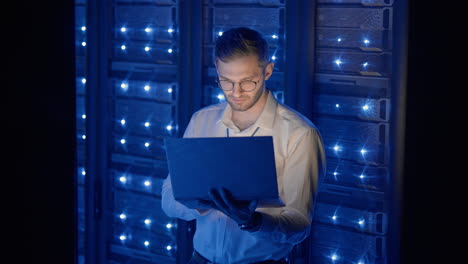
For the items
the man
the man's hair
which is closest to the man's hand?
the man

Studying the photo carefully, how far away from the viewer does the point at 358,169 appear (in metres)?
2.66

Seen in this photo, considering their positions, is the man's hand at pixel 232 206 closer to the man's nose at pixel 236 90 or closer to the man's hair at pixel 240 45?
the man's nose at pixel 236 90

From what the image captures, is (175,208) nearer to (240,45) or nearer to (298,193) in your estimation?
(298,193)

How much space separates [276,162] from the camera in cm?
200

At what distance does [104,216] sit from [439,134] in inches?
91.2

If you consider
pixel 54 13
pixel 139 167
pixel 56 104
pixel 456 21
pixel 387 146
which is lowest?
pixel 139 167

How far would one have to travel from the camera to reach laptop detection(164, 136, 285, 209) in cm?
168

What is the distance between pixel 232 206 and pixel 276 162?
39cm

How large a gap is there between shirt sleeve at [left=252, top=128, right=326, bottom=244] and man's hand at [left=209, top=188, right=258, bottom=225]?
0.06 metres

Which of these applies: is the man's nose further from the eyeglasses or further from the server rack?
the server rack

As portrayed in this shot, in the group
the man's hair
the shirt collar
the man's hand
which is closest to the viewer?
the man's hand

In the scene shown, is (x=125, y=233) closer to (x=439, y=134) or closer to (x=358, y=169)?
(x=358, y=169)

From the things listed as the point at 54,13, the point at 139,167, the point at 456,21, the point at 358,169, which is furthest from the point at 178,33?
the point at 54,13

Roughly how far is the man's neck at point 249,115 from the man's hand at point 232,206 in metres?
0.49
